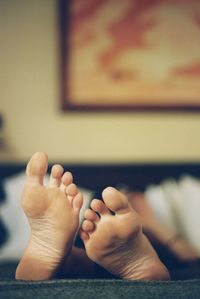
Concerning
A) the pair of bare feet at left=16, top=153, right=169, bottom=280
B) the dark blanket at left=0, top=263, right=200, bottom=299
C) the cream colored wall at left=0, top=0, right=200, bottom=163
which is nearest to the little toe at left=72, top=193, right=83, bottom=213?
the pair of bare feet at left=16, top=153, right=169, bottom=280

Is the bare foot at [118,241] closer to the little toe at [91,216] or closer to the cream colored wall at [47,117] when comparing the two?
the little toe at [91,216]

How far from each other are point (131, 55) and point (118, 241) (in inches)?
43.6

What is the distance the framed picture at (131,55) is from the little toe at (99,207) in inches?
37.5

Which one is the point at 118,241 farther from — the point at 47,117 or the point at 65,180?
the point at 47,117

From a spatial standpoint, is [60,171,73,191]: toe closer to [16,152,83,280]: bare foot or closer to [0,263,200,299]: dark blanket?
[16,152,83,280]: bare foot

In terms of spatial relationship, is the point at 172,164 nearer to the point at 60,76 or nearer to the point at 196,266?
the point at 60,76

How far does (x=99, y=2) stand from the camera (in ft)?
5.57

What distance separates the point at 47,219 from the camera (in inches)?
32.5

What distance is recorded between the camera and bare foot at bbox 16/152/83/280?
79cm

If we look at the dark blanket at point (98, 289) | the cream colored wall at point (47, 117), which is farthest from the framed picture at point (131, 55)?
the dark blanket at point (98, 289)

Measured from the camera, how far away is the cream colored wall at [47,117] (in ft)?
5.60

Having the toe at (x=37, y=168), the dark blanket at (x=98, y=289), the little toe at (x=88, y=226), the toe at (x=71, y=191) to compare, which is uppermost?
the toe at (x=37, y=168)

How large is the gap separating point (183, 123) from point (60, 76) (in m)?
0.57

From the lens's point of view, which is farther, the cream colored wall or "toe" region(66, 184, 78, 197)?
the cream colored wall
